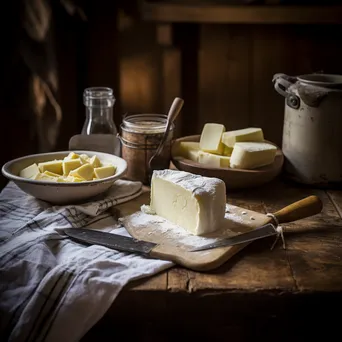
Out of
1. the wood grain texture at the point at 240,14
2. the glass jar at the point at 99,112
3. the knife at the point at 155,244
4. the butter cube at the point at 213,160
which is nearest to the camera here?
the knife at the point at 155,244

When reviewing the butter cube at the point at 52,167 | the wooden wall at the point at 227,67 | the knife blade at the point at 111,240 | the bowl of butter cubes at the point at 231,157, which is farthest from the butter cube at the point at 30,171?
the wooden wall at the point at 227,67

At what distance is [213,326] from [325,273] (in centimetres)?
22

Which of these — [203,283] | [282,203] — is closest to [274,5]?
[282,203]

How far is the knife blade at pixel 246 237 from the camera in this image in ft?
3.96

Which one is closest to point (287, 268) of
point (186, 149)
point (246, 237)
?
point (246, 237)

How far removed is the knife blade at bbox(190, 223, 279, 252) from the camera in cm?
121

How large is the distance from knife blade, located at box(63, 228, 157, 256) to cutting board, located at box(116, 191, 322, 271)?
0.02 m

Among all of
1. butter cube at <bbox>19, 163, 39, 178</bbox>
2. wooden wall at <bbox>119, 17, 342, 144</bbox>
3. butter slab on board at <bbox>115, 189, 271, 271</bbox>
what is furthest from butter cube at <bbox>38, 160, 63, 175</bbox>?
wooden wall at <bbox>119, 17, 342, 144</bbox>

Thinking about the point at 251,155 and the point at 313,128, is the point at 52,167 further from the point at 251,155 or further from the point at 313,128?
the point at 313,128

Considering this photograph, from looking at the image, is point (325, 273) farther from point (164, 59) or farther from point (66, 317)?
point (164, 59)

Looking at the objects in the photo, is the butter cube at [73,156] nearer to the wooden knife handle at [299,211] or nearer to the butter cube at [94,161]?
the butter cube at [94,161]

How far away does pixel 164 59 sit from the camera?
6.89 ft

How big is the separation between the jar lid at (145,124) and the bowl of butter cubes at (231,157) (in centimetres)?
6

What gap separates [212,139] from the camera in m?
1.59
